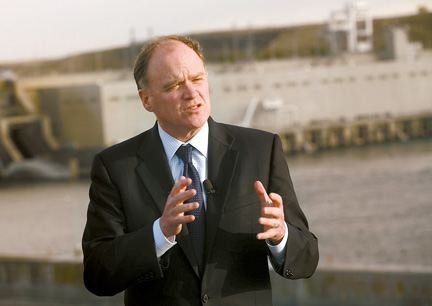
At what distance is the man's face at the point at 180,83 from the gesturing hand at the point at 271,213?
0.58 ft

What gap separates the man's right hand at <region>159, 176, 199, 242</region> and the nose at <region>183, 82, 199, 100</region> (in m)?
0.16

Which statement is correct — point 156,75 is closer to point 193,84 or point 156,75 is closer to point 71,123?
point 193,84

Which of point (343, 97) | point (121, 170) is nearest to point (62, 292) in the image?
point (121, 170)

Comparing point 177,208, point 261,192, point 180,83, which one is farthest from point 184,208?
point 180,83

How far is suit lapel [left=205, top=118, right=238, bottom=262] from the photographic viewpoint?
4.85 ft

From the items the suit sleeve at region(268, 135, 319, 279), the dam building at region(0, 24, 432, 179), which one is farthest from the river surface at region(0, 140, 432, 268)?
the suit sleeve at region(268, 135, 319, 279)

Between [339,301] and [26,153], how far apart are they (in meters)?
33.2

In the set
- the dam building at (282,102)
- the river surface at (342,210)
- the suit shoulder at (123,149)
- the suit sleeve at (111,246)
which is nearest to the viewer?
the suit sleeve at (111,246)

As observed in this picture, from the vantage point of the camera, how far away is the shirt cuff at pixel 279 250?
1441 mm

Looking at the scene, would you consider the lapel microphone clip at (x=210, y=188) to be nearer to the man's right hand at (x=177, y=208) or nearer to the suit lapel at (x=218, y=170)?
the suit lapel at (x=218, y=170)

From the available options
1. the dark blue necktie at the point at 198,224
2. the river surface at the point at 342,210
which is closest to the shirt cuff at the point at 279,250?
the dark blue necktie at the point at 198,224

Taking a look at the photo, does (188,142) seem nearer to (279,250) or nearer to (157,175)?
(157,175)

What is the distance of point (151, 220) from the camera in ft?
4.98

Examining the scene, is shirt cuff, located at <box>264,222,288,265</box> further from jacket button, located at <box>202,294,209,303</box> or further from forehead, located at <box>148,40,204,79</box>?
forehead, located at <box>148,40,204,79</box>
